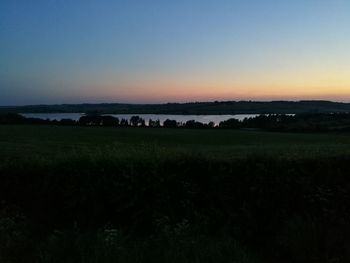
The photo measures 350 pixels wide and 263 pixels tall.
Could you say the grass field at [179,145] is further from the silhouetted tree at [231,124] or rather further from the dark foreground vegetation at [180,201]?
the silhouetted tree at [231,124]

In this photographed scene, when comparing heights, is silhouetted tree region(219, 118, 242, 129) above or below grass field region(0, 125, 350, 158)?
below

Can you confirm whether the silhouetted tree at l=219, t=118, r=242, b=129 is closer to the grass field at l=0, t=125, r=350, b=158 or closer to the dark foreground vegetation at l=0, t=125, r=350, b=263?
the grass field at l=0, t=125, r=350, b=158

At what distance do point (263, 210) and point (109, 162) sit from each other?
276 centimetres

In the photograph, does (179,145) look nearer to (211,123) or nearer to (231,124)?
(211,123)

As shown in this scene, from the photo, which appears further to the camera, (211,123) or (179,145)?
(211,123)

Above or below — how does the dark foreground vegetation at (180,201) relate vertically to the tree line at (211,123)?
above

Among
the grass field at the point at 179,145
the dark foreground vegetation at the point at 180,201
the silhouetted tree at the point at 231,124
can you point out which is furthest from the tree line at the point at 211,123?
the dark foreground vegetation at the point at 180,201

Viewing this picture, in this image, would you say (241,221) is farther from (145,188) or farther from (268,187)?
(145,188)

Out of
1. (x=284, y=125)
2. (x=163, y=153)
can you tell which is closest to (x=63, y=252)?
(x=163, y=153)

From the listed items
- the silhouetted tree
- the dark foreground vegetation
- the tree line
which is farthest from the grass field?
the silhouetted tree

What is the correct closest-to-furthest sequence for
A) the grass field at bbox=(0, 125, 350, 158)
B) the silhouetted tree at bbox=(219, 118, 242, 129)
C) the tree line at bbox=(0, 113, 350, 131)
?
the grass field at bbox=(0, 125, 350, 158), the tree line at bbox=(0, 113, 350, 131), the silhouetted tree at bbox=(219, 118, 242, 129)

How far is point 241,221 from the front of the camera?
9.00m

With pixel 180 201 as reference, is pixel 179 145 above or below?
below

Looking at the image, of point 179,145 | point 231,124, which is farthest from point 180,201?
point 231,124
